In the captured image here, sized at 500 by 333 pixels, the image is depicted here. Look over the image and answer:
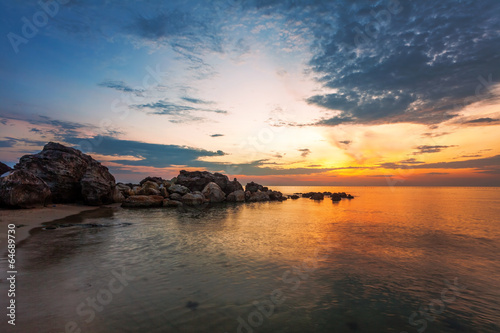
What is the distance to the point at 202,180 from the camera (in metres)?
50.5

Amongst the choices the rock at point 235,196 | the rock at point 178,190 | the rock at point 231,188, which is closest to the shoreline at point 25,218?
the rock at point 178,190

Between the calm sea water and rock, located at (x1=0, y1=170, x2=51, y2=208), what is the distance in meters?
8.66

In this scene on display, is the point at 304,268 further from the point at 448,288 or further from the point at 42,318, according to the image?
the point at 42,318

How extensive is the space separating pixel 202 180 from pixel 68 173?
82.0 feet

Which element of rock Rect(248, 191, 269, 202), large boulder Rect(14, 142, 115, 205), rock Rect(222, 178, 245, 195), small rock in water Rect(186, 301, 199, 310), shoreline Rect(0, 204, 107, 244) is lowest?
rock Rect(248, 191, 269, 202)

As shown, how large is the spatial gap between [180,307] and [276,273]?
4.41 metres

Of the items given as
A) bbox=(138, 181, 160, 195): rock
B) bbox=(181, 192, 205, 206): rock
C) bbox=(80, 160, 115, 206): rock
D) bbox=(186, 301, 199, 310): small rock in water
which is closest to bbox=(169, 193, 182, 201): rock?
bbox=(181, 192, 205, 206): rock

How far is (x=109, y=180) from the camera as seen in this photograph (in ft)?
115

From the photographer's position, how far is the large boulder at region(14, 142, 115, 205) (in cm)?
2715

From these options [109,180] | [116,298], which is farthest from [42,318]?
[109,180]

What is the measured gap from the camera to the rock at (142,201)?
3316 cm

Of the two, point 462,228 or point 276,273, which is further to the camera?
point 462,228

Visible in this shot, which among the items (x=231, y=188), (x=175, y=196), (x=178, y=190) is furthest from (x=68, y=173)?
(x=231, y=188)

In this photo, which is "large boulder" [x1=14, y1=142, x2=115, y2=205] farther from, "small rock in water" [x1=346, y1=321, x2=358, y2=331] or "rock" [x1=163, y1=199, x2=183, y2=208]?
"small rock in water" [x1=346, y1=321, x2=358, y2=331]
